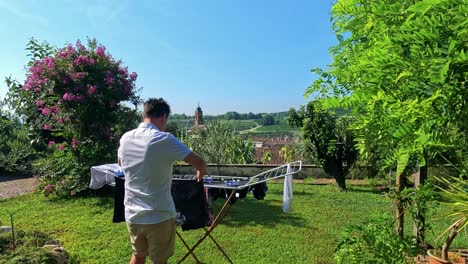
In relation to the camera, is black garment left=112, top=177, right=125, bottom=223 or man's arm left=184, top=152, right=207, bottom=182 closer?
man's arm left=184, top=152, right=207, bottom=182

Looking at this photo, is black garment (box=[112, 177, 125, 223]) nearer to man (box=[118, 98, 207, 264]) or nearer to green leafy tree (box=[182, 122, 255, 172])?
man (box=[118, 98, 207, 264])

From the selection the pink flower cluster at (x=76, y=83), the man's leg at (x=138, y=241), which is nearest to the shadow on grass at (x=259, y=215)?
the man's leg at (x=138, y=241)

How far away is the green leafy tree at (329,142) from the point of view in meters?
8.41

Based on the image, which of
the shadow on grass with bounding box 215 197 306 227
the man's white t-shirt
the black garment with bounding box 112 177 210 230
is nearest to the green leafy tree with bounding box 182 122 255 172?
the shadow on grass with bounding box 215 197 306 227

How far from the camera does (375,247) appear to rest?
7.80 feet

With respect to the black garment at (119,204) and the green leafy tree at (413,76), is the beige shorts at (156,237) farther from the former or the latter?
the green leafy tree at (413,76)

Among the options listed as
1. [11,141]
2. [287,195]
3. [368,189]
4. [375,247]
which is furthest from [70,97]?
[368,189]

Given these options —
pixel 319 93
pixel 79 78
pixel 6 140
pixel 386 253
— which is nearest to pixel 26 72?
pixel 79 78

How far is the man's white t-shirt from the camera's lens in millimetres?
2842

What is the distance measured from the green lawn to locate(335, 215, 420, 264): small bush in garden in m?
0.67

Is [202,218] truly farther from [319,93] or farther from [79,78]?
[79,78]

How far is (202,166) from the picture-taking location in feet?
9.87

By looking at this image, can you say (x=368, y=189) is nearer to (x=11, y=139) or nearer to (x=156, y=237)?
(x=156, y=237)

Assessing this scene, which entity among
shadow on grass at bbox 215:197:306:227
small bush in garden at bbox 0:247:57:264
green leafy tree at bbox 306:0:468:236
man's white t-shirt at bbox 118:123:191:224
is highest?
green leafy tree at bbox 306:0:468:236
